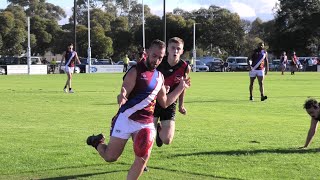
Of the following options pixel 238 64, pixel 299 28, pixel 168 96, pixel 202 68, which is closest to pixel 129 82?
pixel 168 96

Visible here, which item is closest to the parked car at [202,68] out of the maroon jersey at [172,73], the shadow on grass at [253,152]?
the shadow on grass at [253,152]

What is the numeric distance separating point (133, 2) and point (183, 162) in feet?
368

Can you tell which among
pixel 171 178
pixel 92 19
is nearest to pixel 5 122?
pixel 171 178

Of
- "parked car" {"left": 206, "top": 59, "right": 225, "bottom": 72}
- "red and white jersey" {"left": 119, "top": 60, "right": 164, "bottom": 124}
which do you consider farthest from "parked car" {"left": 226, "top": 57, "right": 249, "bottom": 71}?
"red and white jersey" {"left": 119, "top": 60, "right": 164, "bottom": 124}

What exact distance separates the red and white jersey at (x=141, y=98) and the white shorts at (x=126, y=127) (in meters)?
0.05

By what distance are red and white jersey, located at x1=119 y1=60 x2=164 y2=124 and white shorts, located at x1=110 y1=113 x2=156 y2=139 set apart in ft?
0.15

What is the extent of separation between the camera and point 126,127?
6.46 m

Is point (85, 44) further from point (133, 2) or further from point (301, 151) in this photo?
point (301, 151)

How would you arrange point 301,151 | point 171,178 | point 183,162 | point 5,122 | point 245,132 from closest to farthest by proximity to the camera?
point 171,178, point 183,162, point 301,151, point 245,132, point 5,122

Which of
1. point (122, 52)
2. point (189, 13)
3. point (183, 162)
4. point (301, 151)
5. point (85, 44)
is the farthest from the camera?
point (189, 13)

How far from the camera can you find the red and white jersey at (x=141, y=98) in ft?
21.1

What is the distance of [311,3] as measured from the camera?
84.2 meters

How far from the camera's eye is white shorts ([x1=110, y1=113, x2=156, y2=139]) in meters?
6.43

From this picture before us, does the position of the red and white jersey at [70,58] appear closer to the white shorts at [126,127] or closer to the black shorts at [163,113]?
the black shorts at [163,113]
